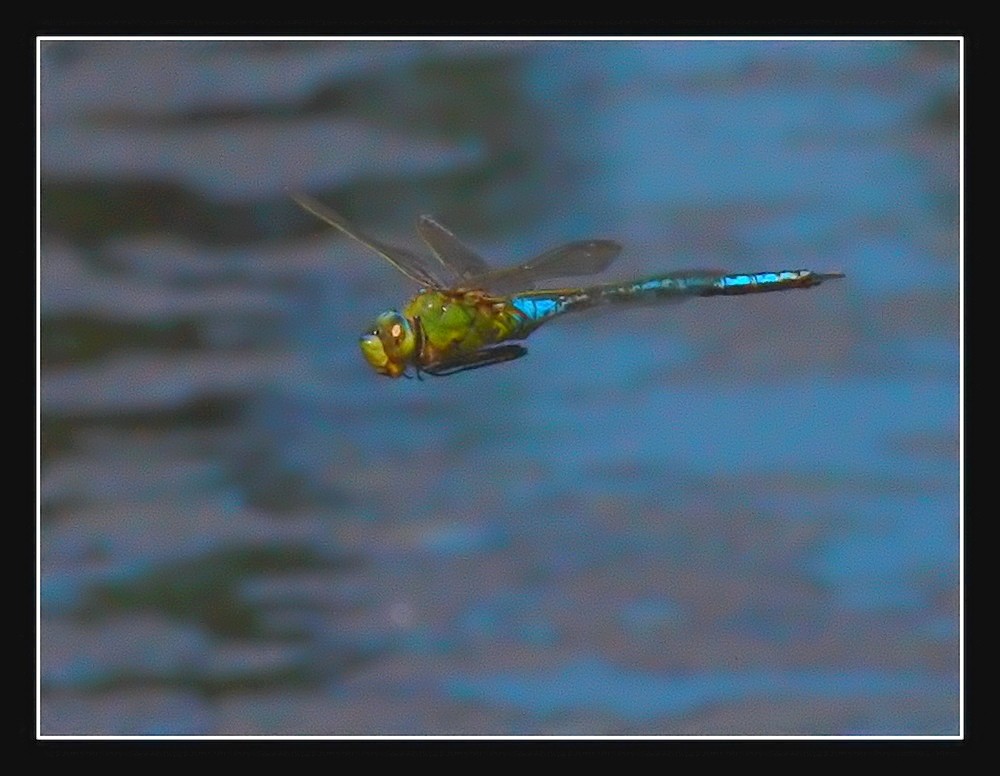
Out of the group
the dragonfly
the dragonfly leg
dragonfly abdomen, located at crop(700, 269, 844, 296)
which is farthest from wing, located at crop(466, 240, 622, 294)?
dragonfly abdomen, located at crop(700, 269, 844, 296)

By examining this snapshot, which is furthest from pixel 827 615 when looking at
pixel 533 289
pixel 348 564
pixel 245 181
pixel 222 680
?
pixel 533 289

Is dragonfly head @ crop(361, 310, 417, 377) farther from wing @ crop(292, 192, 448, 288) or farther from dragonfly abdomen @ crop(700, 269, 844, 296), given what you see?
dragonfly abdomen @ crop(700, 269, 844, 296)

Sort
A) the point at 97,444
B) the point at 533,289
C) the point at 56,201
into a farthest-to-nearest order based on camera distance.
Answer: the point at 97,444 → the point at 56,201 → the point at 533,289

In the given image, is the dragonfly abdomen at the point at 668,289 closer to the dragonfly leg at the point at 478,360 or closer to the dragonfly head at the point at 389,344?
the dragonfly leg at the point at 478,360

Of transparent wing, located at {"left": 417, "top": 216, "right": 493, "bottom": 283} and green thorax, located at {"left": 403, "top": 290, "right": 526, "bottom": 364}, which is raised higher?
transparent wing, located at {"left": 417, "top": 216, "right": 493, "bottom": 283}

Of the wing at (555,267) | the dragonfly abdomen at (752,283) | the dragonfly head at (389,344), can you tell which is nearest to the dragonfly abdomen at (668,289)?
the dragonfly abdomen at (752,283)

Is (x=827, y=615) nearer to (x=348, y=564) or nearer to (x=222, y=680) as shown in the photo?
(x=348, y=564)
